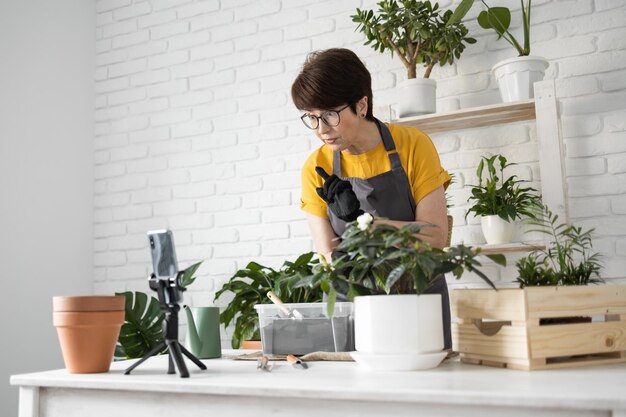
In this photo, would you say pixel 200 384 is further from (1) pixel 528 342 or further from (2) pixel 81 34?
(2) pixel 81 34

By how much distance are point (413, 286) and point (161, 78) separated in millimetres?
2967

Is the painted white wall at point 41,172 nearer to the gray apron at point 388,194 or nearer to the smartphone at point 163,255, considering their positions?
the gray apron at point 388,194

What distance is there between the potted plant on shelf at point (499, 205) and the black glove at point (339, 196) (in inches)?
34.4

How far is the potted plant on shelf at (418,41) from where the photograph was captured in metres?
2.73

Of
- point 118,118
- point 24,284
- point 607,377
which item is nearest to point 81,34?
point 118,118

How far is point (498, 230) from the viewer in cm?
254

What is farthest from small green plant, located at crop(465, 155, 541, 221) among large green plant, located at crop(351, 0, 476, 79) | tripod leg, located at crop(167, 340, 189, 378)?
tripod leg, located at crop(167, 340, 189, 378)

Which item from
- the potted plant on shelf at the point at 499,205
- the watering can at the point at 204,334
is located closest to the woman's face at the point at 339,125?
the watering can at the point at 204,334

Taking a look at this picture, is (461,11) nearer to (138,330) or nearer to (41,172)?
(138,330)

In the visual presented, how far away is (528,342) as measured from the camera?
1.09m

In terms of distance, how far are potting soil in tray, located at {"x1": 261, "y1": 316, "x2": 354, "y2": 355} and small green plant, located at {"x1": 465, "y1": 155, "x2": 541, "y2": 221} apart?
53.8 inches

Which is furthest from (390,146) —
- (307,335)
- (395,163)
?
(307,335)

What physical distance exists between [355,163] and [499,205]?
838mm

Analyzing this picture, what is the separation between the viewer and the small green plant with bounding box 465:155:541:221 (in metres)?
2.52
